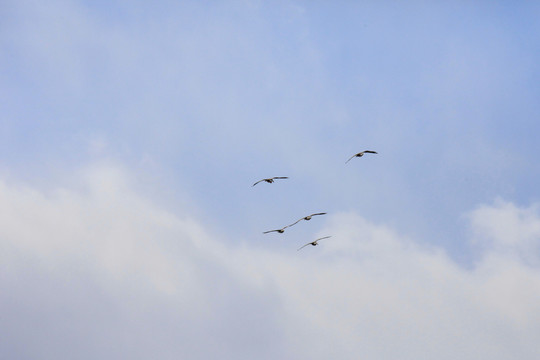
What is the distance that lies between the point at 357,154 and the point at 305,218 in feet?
54.9

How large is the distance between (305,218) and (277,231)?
736cm

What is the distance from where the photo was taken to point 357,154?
15225 cm

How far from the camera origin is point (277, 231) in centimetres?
16088

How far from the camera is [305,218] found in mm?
157000

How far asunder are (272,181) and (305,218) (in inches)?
392

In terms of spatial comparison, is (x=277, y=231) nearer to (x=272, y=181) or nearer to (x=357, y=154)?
(x=272, y=181)

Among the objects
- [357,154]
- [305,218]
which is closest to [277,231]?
[305,218]

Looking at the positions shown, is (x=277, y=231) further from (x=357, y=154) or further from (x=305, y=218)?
(x=357, y=154)

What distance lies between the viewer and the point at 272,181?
15775 centimetres

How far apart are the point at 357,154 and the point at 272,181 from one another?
18.1m
